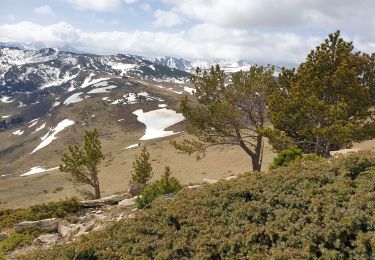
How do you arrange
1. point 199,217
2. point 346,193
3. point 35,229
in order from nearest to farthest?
point 346,193 < point 199,217 < point 35,229

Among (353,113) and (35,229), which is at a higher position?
(353,113)

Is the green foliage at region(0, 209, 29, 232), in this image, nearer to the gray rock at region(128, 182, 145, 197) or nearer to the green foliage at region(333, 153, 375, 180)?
the gray rock at region(128, 182, 145, 197)

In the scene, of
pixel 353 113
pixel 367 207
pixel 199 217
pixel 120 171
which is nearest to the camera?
pixel 367 207

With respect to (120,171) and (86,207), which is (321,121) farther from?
(120,171)

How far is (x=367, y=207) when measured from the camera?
952 centimetres

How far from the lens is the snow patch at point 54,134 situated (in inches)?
6464

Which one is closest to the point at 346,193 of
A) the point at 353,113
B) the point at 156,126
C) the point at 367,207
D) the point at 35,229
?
the point at 367,207

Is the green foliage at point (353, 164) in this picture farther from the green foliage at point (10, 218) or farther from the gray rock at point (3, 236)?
the green foliage at point (10, 218)

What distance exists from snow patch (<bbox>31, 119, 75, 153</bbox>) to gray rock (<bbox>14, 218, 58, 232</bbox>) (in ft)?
479

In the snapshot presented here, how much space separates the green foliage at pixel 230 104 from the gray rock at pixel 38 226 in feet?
44.4

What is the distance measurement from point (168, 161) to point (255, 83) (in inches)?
1860

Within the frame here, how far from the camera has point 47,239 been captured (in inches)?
786

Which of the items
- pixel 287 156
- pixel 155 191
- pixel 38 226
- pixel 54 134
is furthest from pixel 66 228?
pixel 54 134

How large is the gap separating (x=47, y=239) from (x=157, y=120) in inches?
5900
